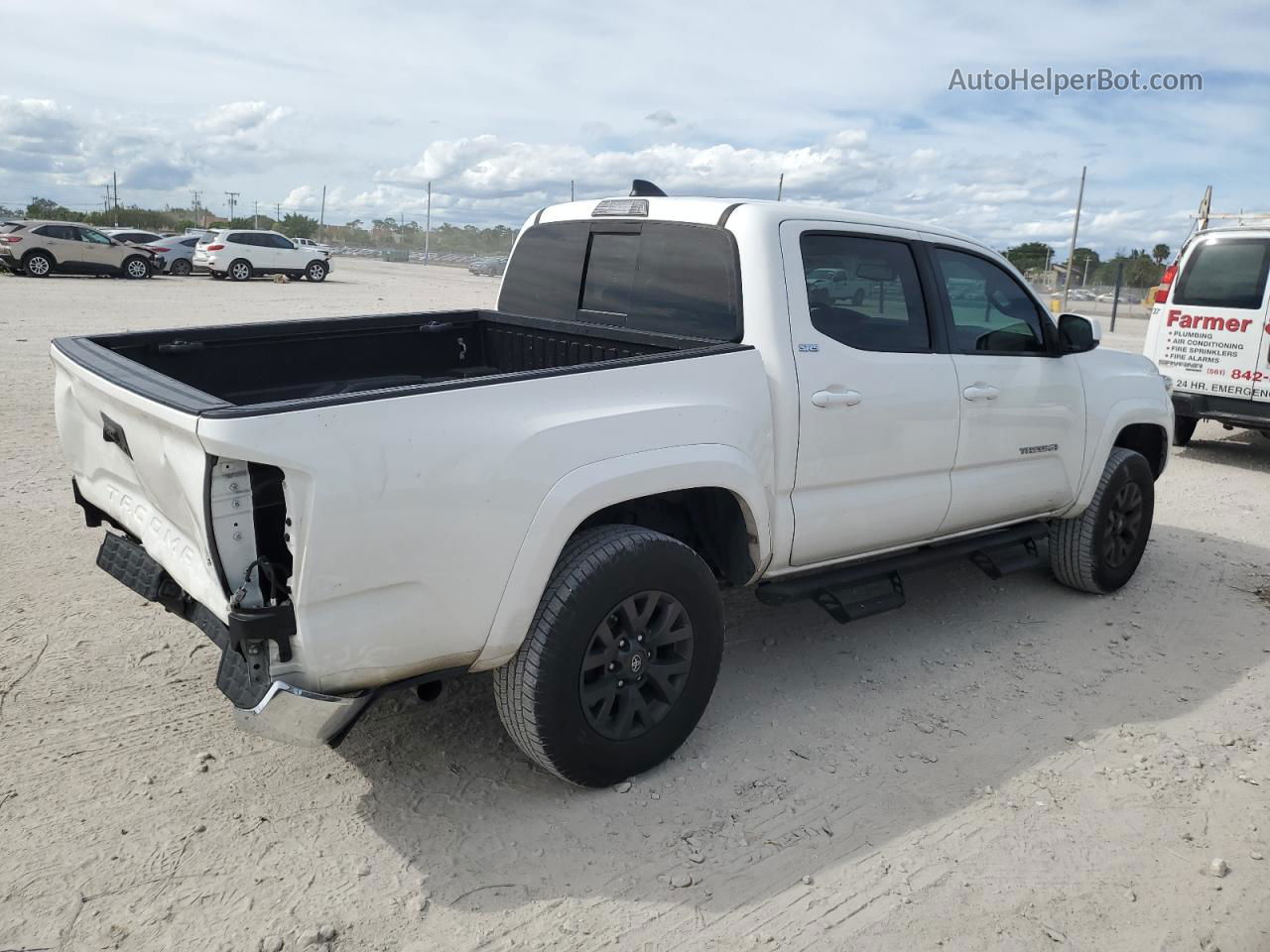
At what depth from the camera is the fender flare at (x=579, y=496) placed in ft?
9.80

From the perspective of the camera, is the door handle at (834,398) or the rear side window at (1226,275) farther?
the rear side window at (1226,275)

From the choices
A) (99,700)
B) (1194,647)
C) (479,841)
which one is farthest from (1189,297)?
(99,700)

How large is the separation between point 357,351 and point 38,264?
24.6 metres

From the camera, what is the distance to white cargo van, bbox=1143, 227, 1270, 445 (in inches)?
340

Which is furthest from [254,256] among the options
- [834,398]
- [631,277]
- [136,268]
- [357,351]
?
[834,398]

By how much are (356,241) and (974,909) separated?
71408mm

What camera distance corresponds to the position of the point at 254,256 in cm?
2850

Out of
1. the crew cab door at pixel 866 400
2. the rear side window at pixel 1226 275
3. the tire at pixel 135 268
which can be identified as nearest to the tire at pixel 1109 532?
the crew cab door at pixel 866 400

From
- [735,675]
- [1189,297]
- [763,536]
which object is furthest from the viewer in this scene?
[1189,297]

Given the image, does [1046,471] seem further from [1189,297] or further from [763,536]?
[1189,297]

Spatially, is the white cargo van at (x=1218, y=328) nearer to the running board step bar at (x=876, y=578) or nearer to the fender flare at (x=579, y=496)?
the running board step bar at (x=876, y=578)

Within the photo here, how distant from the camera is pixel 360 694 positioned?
2.81 metres

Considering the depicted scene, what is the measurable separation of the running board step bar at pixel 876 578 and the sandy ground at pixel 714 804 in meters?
0.36

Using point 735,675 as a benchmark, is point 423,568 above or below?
above
